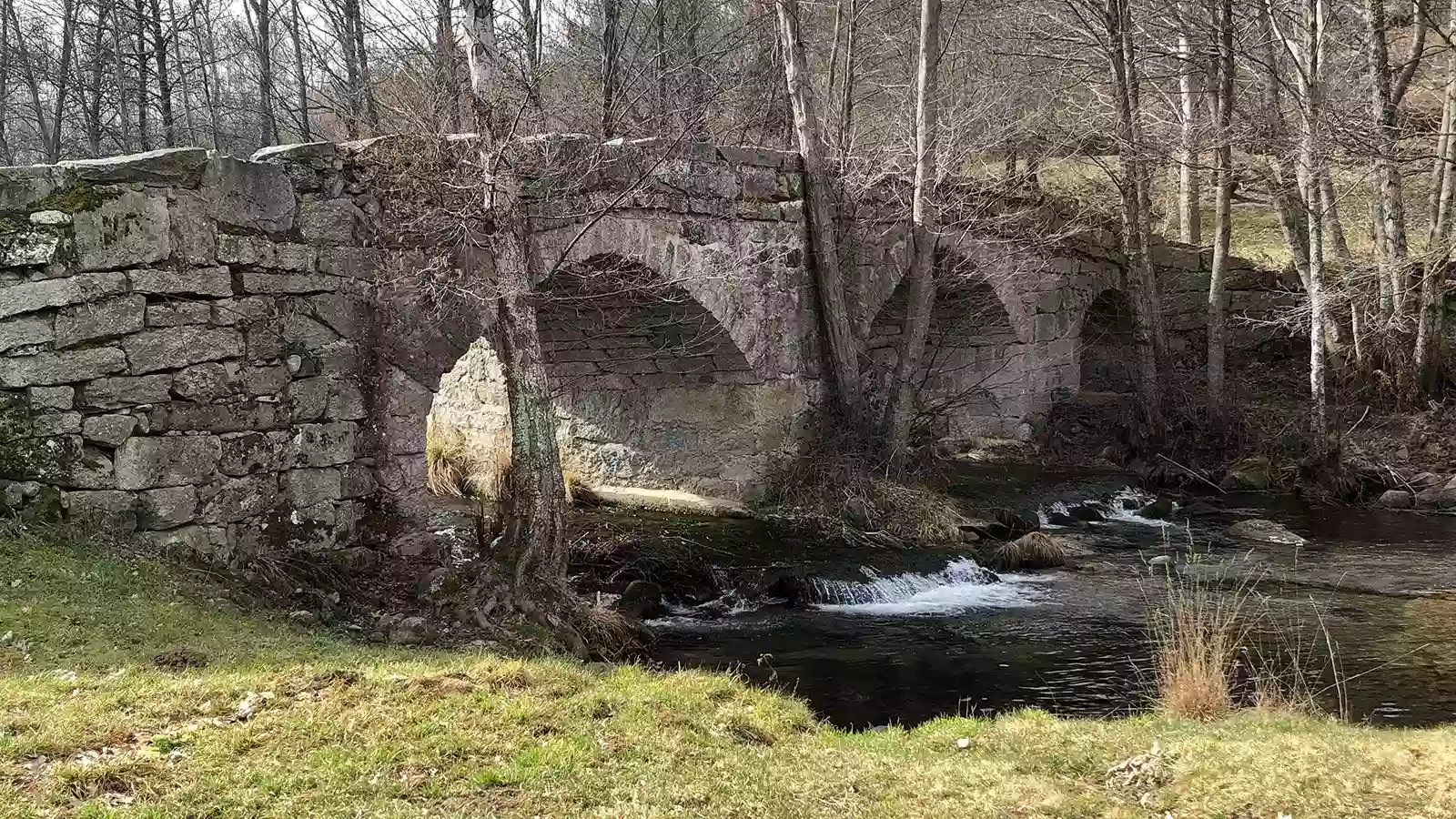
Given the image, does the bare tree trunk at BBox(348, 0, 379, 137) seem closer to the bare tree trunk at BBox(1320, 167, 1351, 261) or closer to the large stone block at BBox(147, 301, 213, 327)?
the large stone block at BBox(147, 301, 213, 327)

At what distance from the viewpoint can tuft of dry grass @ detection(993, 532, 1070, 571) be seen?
903 cm

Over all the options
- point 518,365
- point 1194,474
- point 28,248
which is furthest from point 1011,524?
point 28,248

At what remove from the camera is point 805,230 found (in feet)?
33.8

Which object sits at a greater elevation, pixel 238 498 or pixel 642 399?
pixel 642 399

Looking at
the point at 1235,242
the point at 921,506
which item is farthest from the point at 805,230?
the point at 1235,242

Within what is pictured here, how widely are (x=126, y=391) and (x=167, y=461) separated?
0.40 meters

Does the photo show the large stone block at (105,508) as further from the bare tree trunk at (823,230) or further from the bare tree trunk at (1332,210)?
the bare tree trunk at (1332,210)

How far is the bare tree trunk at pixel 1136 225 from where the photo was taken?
42.0 feet

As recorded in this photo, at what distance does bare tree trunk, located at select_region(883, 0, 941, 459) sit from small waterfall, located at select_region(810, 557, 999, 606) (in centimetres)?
190

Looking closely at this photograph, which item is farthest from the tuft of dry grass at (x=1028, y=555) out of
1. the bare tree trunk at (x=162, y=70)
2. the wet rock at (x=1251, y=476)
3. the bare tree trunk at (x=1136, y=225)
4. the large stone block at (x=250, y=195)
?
the bare tree trunk at (x=162, y=70)

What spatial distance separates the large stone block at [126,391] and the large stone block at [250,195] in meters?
0.89

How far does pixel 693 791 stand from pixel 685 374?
7.41 meters

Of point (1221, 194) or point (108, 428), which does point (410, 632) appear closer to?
point (108, 428)

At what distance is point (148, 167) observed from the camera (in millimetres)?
5555
